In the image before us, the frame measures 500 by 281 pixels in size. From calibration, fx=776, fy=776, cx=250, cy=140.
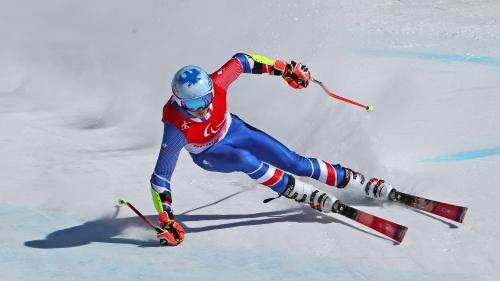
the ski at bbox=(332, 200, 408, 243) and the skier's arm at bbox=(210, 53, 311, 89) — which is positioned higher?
the skier's arm at bbox=(210, 53, 311, 89)

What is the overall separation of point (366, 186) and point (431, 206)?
522mm

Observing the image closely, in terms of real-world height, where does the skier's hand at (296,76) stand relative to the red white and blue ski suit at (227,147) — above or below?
above

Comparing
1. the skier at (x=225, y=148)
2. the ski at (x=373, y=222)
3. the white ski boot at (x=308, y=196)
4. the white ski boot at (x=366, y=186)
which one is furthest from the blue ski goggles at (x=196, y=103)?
the white ski boot at (x=366, y=186)

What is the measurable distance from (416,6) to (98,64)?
634cm

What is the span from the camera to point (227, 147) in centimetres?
569

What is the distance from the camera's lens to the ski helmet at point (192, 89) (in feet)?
17.2

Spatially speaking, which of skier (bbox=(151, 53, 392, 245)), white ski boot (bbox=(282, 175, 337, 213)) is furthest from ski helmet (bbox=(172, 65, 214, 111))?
white ski boot (bbox=(282, 175, 337, 213))

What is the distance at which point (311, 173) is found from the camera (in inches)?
236

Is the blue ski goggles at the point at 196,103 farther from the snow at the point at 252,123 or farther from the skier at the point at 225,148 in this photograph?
the snow at the point at 252,123

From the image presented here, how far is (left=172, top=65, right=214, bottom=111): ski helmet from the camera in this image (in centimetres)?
525

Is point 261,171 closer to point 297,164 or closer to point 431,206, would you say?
point 297,164

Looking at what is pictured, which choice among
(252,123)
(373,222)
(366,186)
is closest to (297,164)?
(366,186)

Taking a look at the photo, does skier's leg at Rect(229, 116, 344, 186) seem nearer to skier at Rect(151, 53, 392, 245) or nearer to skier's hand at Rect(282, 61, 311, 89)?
skier at Rect(151, 53, 392, 245)

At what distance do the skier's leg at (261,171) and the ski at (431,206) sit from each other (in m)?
0.67
